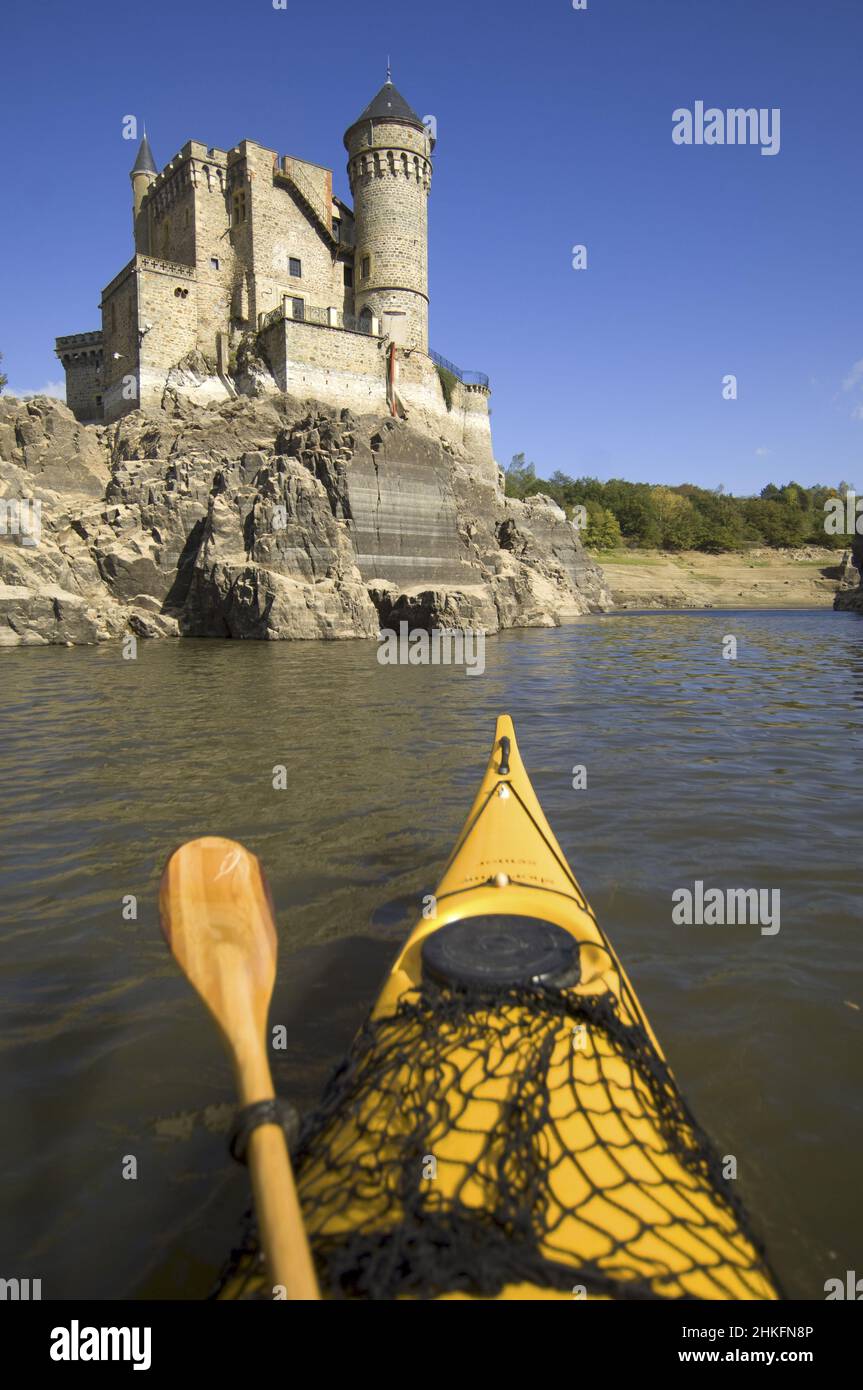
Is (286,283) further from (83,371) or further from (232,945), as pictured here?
(232,945)

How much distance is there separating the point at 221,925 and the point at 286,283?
3832 centimetres

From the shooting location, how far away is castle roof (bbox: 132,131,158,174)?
38719mm

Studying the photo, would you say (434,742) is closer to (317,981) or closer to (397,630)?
(317,981)

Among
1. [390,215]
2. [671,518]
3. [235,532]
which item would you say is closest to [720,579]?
[671,518]

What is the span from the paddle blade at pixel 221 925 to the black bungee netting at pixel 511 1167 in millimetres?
407

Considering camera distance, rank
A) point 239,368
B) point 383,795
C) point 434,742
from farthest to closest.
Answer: point 239,368
point 434,742
point 383,795

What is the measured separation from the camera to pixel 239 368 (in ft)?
107

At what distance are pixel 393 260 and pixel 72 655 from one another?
89.0ft
